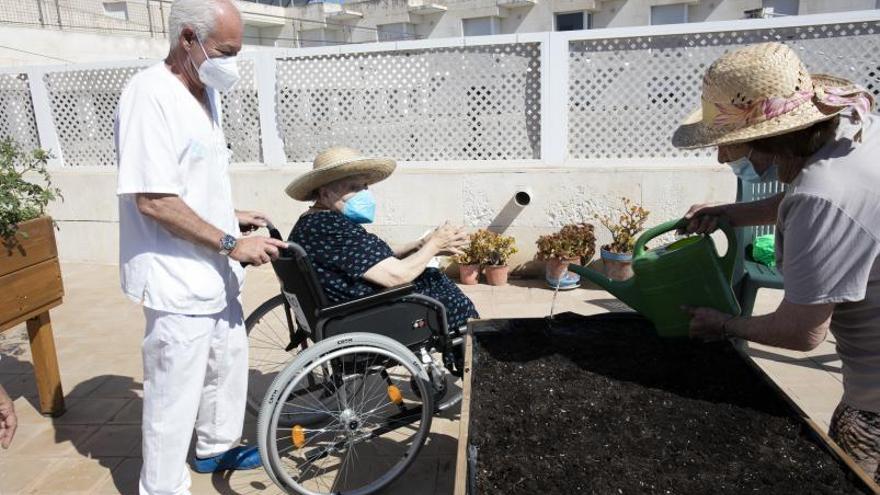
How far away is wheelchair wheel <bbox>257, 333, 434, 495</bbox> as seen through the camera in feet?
6.76

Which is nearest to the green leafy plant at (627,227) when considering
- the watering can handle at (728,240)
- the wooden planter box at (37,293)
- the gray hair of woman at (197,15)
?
the watering can handle at (728,240)

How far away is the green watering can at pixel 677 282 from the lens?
5.92 feet

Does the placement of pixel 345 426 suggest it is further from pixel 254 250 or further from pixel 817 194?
pixel 817 194

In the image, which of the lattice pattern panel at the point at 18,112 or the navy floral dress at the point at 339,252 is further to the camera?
the lattice pattern panel at the point at 18,112

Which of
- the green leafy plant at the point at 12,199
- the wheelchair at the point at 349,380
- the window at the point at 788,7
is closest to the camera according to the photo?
the wheelchair at the point at 349,380

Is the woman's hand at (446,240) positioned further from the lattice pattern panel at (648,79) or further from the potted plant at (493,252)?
the lattice pattern panel at (648,79)

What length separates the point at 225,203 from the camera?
6.90 feet

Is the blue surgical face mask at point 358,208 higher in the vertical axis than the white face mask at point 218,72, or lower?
lower

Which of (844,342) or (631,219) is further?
(631,219)

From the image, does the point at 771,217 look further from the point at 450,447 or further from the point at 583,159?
the point at 583,159

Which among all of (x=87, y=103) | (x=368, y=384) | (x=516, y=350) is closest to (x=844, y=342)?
(x=516, y=350)

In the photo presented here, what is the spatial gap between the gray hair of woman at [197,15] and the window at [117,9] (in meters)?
24.6

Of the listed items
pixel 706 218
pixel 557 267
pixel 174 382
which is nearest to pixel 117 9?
pixel 557 267

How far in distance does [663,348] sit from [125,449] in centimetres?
228
